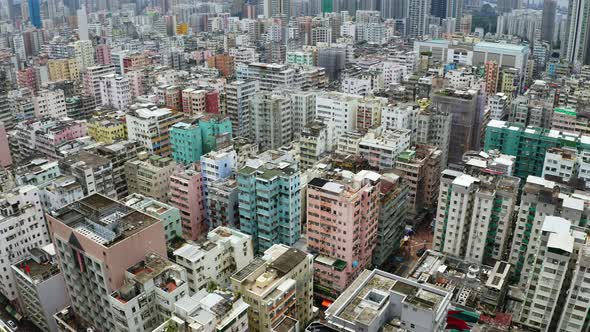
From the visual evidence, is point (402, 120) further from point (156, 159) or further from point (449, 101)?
point (156, 159)

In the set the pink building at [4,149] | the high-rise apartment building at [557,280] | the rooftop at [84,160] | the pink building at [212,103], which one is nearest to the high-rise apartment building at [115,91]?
the pink building at [212,103]

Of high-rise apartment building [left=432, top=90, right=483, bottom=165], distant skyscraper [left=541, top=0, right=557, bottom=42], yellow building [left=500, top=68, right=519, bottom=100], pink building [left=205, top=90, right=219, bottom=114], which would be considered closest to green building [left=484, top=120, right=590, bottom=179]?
high-rise apartment building [left=432, top=90, right=483, bottom=165]

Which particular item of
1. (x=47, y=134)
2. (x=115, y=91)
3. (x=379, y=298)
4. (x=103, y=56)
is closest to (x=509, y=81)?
(x=115, y=91)

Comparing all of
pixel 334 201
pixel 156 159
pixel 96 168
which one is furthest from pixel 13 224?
pixel 334 201

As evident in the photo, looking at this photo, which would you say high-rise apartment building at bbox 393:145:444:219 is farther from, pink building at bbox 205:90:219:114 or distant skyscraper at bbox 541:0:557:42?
distant skyscraper at bbox 541:0:557:42

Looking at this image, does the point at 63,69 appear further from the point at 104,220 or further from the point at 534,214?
the point at 534,214

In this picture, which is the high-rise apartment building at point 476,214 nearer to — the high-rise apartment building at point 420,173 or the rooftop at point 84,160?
the high-rise apartment building at point 420,173
